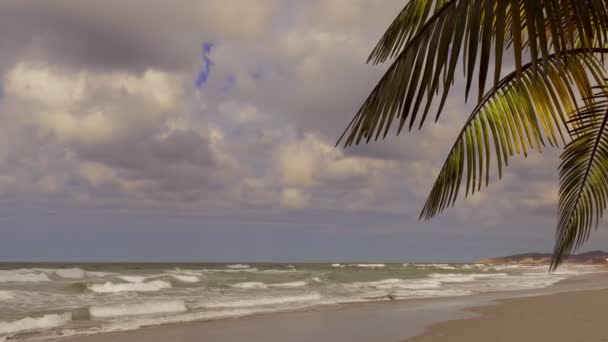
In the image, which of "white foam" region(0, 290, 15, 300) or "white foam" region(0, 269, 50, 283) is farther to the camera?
"white foam" region(0, 269, 50, 283)

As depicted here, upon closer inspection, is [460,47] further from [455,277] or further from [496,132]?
[455,277]

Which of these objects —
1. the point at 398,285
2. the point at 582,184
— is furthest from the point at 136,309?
the point at 398,285

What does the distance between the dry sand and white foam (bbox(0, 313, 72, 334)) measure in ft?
22.3

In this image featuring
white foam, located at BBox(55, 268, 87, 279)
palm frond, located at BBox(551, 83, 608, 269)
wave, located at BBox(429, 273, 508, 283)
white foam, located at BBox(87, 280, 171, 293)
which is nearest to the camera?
palm frond, located at BBox(551, 83, 608, 269)

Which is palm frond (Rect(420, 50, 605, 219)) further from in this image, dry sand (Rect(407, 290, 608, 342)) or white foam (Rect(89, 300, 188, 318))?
white foam (Rect(89, 300, 188, 318))

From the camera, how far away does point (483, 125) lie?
9.65ft

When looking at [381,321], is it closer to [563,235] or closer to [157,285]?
[563,235]

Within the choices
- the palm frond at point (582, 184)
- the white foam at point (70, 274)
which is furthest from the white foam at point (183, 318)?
the white foam at point (70, 274)

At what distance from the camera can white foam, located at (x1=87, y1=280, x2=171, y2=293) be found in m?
18.6

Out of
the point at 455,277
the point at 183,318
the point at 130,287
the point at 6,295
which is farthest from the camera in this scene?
the point at 455,277

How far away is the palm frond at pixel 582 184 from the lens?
3.31m

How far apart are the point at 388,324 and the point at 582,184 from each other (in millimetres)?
6433

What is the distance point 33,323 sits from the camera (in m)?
10.2

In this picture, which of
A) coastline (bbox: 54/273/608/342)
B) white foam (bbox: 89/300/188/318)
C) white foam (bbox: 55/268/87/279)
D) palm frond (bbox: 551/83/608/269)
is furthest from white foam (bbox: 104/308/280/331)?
white foam (bbox: 55/268/87/279)
